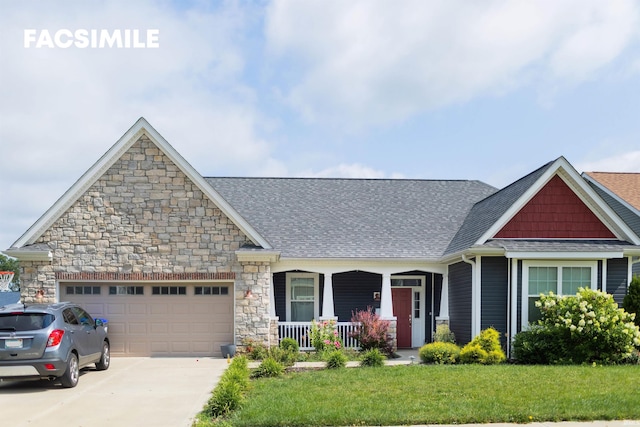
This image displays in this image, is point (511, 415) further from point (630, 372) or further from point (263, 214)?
point (263, 214)

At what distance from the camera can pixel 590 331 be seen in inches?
574

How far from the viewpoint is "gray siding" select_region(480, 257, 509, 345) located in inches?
638

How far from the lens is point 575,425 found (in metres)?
8.89

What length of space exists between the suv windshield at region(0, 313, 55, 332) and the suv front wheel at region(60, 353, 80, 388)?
2.75ft

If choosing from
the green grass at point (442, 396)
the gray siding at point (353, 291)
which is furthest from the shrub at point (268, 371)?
the gray siding at point (353, 291)

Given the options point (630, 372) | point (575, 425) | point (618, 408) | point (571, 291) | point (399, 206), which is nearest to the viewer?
point (575, 425)

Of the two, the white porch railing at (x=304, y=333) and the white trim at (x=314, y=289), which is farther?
the white trim at (x=314, y=289)

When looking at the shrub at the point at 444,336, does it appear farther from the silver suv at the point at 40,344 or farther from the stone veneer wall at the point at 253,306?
the silver suv at the point at 40,344

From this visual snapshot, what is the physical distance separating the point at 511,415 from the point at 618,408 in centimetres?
177

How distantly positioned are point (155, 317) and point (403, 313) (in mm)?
7884

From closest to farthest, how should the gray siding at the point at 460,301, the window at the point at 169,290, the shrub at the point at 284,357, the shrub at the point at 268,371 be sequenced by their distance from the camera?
the shrub at the point at 268,371 → the shrub at the point at 284,357 → the gray siding at the point at 460,301 → the window at the point at 169,290

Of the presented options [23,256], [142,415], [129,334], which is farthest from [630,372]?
[23,256]

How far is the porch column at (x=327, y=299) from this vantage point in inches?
721

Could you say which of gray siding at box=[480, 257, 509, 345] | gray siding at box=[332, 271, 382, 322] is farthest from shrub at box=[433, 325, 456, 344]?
gray siding at box=[332, 271, 382, 322]
